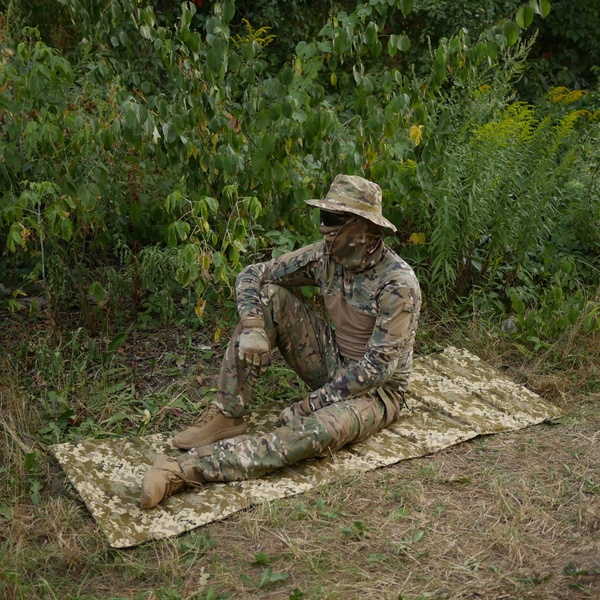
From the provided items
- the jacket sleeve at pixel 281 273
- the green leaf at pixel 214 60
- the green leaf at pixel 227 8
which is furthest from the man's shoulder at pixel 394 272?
the green leaf at pixel 227 8

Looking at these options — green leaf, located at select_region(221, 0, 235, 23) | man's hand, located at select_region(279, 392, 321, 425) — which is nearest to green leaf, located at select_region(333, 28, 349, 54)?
green leaf, located at select_region(221, 0, 235, 23)

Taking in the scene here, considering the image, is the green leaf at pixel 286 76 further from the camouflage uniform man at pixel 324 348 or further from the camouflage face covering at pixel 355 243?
the camouflage face covering at pixel 355 243

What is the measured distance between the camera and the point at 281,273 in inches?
169

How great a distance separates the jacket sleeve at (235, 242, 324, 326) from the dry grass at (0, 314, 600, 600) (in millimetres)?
972

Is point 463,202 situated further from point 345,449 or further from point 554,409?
point 345,449

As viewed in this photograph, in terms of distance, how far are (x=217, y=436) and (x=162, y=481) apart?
1.87ft

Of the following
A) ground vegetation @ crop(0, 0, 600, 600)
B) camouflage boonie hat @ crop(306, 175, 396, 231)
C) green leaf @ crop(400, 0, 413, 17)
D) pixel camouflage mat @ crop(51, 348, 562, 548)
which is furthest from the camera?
green leaf @ crop(400, 0, 413, 17)

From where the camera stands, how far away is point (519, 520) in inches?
141

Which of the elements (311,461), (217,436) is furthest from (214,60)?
(311,461)

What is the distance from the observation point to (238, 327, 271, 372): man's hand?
13.1ft

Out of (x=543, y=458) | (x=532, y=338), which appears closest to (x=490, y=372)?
(x=532, y=338)

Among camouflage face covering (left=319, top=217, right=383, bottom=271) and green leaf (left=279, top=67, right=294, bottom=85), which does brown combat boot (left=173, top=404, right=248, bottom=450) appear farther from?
green leaf (left=279, top=67, right=294, bottom=85)

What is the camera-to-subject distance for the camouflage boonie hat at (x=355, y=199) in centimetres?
394

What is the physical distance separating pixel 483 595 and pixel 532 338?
2377mm
